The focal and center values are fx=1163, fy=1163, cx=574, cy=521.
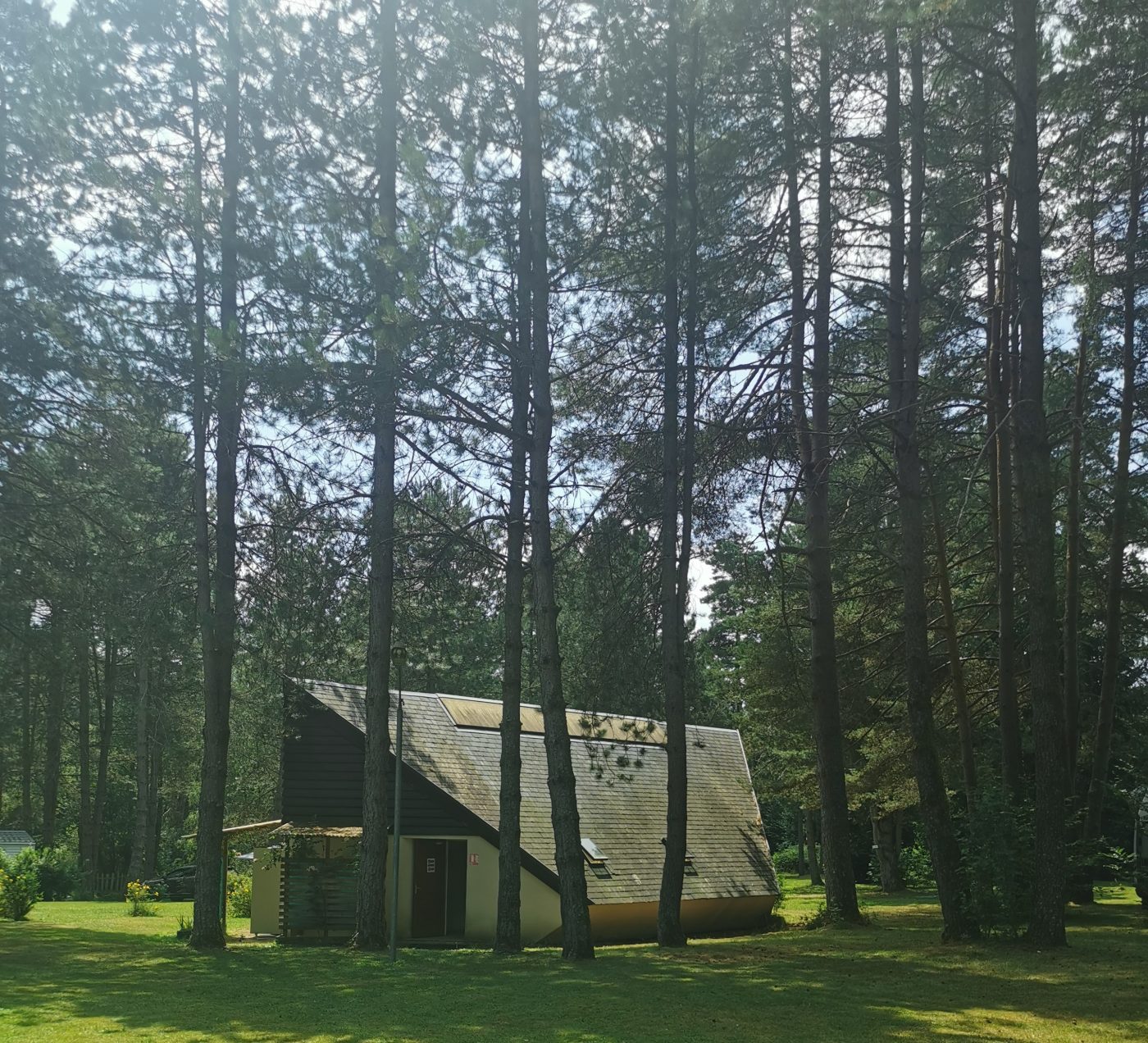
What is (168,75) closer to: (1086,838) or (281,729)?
(281,729)

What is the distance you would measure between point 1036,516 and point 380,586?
9518mm

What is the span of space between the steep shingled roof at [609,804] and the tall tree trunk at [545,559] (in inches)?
188

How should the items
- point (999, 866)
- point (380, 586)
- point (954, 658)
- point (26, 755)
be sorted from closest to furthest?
point (999, 866) → point (380, 586) → point (954, 658) → point (26, 755)

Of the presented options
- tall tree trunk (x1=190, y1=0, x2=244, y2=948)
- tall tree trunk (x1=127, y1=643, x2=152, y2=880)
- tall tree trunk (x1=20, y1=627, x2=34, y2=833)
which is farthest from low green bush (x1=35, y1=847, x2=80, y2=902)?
tall tree trunk (x1=190, y1=0, x2=244, y2=948)

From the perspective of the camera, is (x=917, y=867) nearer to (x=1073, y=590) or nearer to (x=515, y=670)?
(x=1073, y=590)

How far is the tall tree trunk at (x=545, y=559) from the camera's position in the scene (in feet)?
50.4

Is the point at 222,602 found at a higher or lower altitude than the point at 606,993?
higher

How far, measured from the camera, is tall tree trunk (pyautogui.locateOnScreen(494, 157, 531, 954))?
16984 millimetres

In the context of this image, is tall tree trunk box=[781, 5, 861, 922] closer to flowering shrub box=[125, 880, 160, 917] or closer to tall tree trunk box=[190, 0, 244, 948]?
tall tree trunk box=[190, 0, 244, 948]

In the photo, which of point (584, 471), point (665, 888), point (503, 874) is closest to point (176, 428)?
point (584, 471)

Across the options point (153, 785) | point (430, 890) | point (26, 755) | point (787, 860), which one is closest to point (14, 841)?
point (153, 785)

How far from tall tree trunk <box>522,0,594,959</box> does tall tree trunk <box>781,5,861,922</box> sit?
12.2 feet

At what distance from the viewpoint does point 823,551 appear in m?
19.1

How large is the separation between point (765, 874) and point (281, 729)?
11.0 meters
